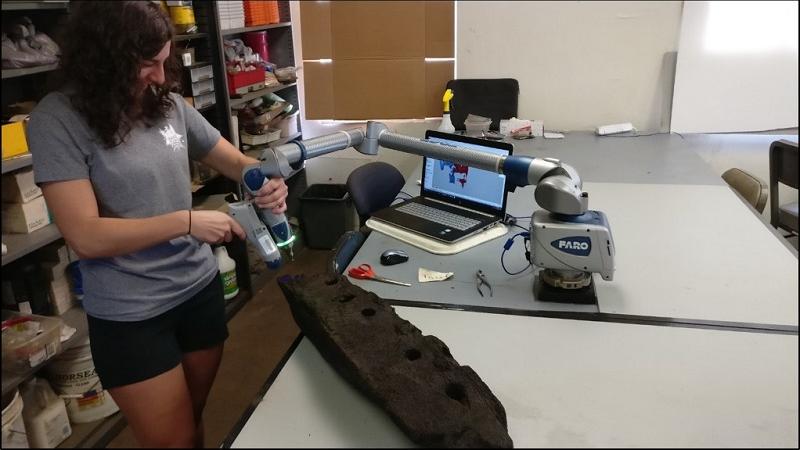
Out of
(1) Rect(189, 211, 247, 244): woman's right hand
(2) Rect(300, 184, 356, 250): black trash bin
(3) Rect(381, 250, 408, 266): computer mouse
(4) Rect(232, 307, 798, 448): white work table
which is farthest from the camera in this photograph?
(2) Rect(300, 184, 356, 250): black trash bin

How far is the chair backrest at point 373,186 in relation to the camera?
2.07 metres

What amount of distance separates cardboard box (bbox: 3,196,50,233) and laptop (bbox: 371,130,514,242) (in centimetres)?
101

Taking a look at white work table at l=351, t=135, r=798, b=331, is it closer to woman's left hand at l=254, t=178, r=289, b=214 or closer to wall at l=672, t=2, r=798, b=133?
wall at l=672, t=2, r=798, b=133

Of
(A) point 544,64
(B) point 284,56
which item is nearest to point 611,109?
(A) point 544,64

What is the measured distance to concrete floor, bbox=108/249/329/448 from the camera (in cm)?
177

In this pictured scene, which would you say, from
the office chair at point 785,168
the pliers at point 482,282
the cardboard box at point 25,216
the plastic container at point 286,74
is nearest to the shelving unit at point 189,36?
the plastic container at point 286,74

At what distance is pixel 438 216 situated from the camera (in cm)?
177

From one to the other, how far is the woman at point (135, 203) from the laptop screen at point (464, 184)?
715 millimetres

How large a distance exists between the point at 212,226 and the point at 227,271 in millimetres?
1790

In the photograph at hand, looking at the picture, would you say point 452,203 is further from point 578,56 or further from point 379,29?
point 379,29

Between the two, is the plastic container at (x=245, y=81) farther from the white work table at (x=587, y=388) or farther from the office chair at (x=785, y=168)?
the office chair at (x=785, y=168)

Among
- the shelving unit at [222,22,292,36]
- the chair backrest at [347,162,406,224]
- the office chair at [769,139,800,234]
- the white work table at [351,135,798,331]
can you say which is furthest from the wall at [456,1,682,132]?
the office chair at [769,139,800,234]

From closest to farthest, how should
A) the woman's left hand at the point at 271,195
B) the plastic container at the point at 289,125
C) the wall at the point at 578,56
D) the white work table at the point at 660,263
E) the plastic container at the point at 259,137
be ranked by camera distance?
the woman's left hand at the point at 271,195 < the white work table at the point at 660,263 < the wall at the point at 578,56 < the plastic container at the point at 259,137 < the plastic container at the point at 289,125

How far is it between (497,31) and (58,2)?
1958 mm
